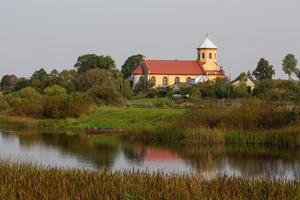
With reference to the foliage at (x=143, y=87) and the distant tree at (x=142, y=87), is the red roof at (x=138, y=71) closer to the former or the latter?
the foliage at (x=143, y=87)

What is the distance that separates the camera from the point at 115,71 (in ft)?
312

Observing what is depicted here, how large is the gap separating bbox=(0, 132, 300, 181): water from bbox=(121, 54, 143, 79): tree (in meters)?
75.4

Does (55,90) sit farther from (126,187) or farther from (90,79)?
(126,187)

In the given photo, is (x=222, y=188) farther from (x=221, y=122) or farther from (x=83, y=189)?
(x=221, y=122)

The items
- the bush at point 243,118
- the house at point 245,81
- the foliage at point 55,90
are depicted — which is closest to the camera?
the bush at point 243,118

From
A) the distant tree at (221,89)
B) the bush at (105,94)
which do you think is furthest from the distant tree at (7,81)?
the bush at (105,94)

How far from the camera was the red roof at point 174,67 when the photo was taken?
10431cm

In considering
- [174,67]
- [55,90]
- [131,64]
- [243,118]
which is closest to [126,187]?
[243,118]

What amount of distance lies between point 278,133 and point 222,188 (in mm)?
22166

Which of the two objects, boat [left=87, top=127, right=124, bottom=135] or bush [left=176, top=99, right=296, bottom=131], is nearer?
bush [left=176, top=99, right=296, bottom=131]

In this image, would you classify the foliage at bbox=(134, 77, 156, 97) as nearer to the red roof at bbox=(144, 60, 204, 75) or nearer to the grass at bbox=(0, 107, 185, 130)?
the red roof at bbox=(144, 60, 204, 75)

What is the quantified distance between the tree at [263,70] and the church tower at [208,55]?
1345cm

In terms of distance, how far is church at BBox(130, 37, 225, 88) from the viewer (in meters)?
103

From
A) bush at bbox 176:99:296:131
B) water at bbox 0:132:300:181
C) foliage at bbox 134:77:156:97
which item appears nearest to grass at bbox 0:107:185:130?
bush at bbox 176:99:296:131
